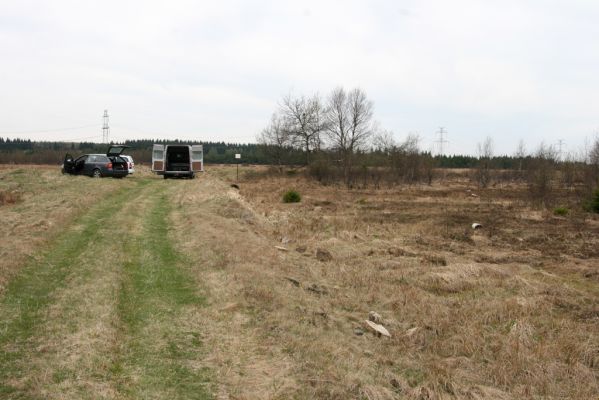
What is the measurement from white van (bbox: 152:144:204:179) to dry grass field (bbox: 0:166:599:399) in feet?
56.5

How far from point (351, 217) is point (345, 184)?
2342 cm

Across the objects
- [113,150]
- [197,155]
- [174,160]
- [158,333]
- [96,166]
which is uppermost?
[113,150]

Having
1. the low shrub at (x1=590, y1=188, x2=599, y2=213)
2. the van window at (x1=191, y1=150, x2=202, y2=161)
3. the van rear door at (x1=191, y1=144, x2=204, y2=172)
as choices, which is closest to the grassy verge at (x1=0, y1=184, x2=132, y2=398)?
the van rear door at (x1=191, y1=144, x2=204, y2=172)

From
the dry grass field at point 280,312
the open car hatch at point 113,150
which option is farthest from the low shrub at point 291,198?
the open car hatch at point 113,150

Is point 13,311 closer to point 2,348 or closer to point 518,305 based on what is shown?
point 2,348

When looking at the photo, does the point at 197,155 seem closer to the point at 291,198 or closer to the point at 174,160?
the point at 174,160

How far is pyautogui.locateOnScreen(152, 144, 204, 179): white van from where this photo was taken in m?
32.0

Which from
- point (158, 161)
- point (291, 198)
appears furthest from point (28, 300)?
point (158, 161)

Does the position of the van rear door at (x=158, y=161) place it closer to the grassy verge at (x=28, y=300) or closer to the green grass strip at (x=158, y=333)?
the grassy verge at (x=28, y=300)

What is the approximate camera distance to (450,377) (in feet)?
17.4

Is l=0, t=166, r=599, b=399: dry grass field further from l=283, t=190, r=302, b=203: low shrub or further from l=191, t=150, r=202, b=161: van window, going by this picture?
l=191, t=150, r=202, b=161: van window

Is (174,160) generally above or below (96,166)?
above

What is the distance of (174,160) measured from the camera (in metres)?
32.7

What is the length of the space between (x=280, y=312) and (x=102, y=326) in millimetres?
2378
